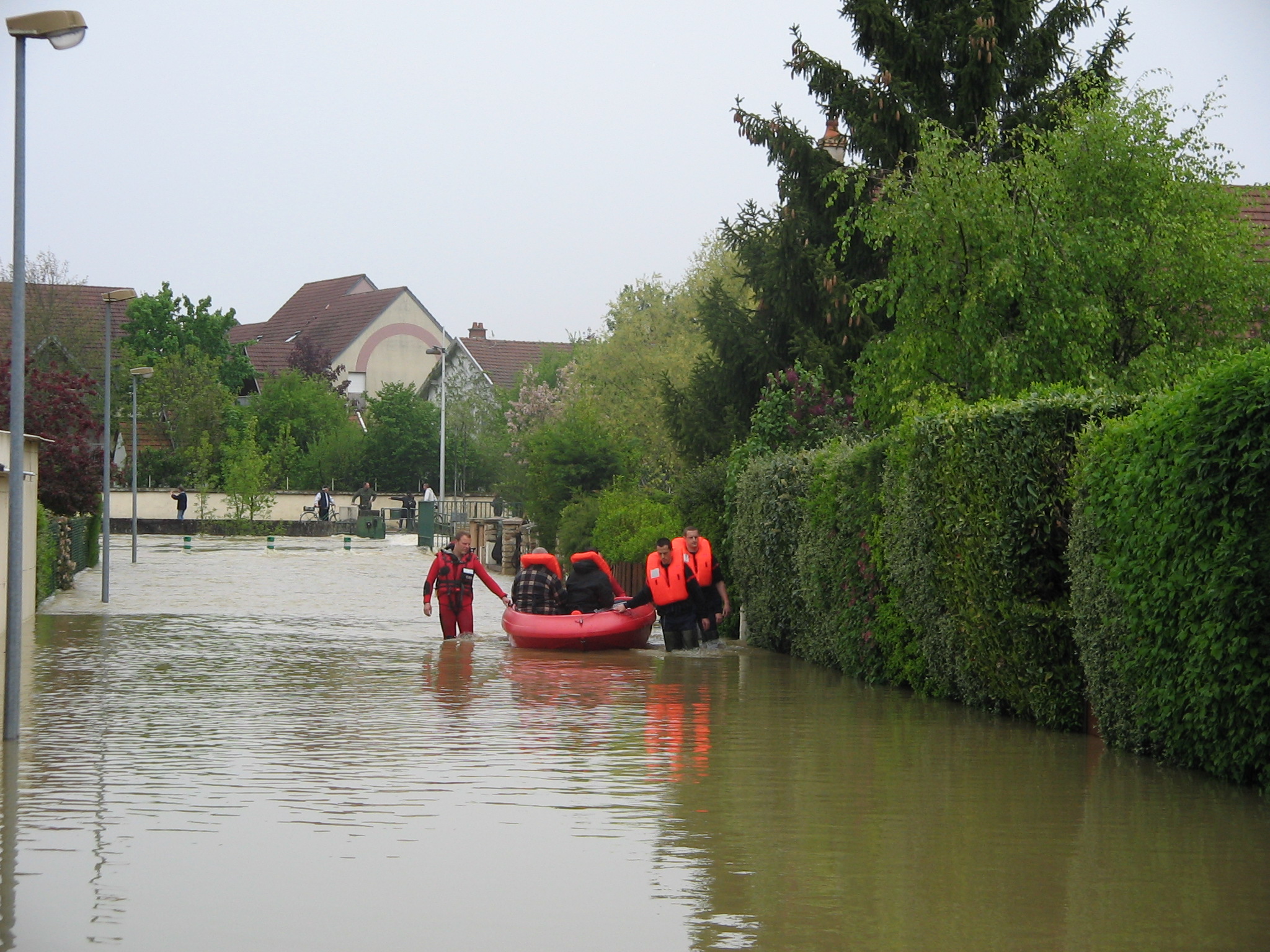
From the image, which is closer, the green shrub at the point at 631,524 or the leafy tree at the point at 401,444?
the green shrub at the point at 631,524

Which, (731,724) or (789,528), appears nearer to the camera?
(731,724)

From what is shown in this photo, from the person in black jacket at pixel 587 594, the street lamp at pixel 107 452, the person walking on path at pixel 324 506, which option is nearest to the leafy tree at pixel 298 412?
the person walking on path at pixel 324 506

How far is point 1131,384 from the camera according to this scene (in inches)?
782

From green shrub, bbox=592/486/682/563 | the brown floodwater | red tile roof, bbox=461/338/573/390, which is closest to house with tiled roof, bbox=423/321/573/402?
red tile roof, bbox=461/338/573/390

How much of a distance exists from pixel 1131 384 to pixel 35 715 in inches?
543

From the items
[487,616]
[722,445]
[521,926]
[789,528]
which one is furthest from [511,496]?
[521,926]

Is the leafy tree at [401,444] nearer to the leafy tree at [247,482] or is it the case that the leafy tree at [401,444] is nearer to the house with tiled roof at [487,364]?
the house with tiled roof at [487,364]

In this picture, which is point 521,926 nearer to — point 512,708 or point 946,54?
point 512,708

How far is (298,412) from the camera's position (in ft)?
237

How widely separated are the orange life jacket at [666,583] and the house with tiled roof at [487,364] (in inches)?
2115

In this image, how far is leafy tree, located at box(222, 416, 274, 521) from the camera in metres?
58.2

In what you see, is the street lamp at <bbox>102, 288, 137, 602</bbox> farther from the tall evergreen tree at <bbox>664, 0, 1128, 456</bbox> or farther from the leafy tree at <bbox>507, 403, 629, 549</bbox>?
the tall evergreen tree at <bbox>664, 0, 1128, 456</bbox>

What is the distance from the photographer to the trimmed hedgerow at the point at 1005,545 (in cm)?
1242

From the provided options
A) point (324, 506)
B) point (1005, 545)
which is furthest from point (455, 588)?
point (324, 506)
